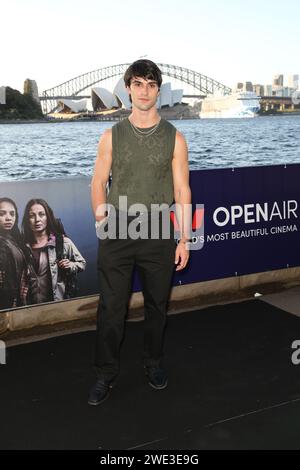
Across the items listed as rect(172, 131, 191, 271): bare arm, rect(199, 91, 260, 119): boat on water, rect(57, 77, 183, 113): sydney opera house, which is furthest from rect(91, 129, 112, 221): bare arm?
rect(199, 91, 260, 119): boat on water

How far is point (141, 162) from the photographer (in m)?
3.25

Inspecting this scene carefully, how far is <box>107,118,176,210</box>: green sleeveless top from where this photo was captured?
127 inches

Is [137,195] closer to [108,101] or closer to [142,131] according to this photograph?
[142,131]

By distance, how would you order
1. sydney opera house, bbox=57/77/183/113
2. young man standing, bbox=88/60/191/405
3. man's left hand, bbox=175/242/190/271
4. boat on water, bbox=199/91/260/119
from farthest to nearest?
boat on water, bbox=199/91/260/119, sydney opera house, bbox=57/77/183/113, man's left hand, bbox=175/242/190/271, young man standing, bbox=88/60/191/405

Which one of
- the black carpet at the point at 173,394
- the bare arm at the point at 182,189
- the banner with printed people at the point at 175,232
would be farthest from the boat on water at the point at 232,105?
the bare arm at the point at 182,189

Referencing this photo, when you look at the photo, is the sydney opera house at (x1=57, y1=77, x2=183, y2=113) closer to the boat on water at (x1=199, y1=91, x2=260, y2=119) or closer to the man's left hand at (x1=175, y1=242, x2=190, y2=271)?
the boat on water at (x1=199, y1=91, x2=260, y2=119)

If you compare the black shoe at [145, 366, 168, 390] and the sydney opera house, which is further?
the sydney opera house

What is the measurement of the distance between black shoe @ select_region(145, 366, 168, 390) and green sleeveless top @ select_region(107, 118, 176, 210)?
47.0 inches

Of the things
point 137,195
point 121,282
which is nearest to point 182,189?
point 137,195

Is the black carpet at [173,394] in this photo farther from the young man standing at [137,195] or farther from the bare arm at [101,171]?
the bare arm at [101,171]

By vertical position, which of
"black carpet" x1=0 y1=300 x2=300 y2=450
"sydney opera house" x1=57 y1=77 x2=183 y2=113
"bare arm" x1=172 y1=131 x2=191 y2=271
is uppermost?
"sydney opera house" x1=57 y1=77 x2=183 y2=113

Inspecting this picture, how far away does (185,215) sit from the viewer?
3434mm

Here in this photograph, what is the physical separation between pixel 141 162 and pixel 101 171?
267 mm

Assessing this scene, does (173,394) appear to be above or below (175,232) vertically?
below
